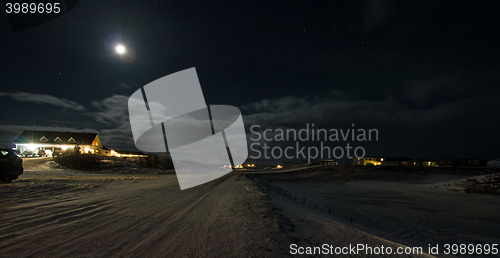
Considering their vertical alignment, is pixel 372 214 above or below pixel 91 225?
below

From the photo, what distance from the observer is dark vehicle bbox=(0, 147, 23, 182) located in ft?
43.1

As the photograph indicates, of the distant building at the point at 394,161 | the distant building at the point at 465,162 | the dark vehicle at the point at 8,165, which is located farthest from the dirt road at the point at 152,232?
the distant building at the point at 465,162

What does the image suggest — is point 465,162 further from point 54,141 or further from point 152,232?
point 54,141

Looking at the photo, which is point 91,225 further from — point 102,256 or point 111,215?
point 102,256

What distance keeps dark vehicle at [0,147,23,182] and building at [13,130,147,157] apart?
5167 centimetres

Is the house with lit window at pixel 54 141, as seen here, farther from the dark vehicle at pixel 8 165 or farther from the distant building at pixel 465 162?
the distant building at pixel 465 162

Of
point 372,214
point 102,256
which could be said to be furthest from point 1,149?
point 372,214

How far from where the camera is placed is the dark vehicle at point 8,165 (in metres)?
13.1

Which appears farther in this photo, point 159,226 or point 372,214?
point 372,214

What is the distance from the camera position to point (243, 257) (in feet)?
12.8

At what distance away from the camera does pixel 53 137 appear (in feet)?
201

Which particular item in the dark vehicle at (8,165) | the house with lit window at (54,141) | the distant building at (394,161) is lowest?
the distant building at (394,161)

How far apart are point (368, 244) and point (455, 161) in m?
112

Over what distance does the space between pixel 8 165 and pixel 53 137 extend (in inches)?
2529
